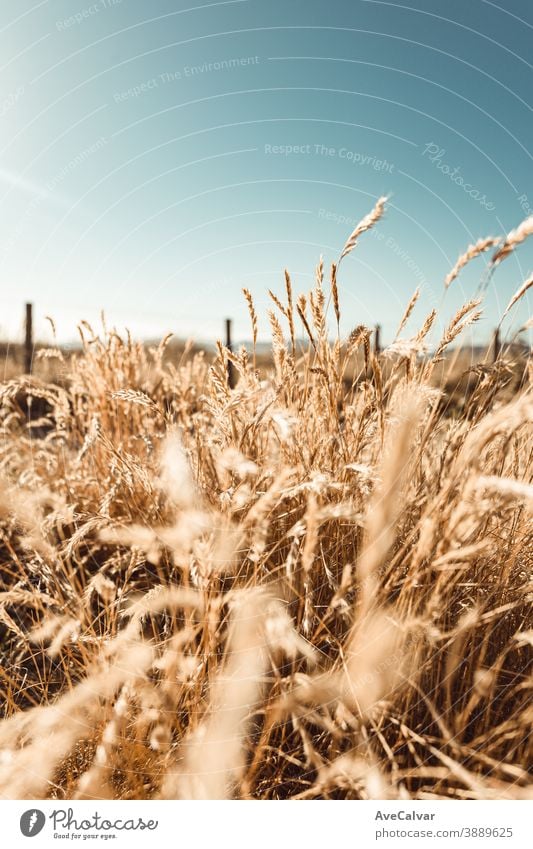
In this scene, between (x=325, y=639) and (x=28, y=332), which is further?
(x=28, y=332)

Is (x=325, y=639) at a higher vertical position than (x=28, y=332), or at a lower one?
lower

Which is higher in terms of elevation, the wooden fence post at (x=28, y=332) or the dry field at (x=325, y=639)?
the wooden fence post at (x=28, y=332)

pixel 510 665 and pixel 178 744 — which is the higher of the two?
pixel 510 665

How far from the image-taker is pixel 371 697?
3.02ft

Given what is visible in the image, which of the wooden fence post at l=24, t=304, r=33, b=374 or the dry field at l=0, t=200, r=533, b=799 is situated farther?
the wooden fence post at l=24, t=304, r=33, b=374

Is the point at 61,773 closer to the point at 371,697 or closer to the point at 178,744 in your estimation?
the point at 178,744

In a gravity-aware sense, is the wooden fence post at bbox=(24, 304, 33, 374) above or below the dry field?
above

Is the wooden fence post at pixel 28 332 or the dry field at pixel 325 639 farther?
the wooden fence post at pixel 28 332
